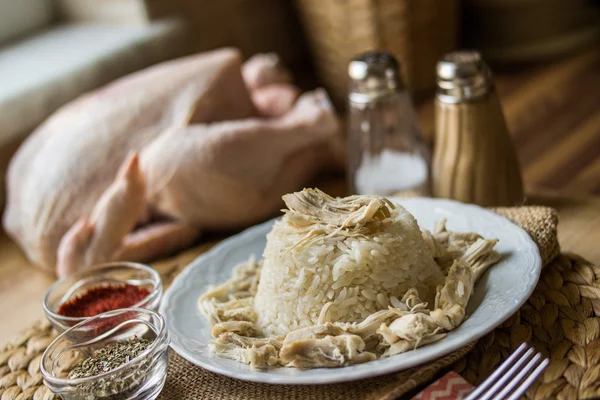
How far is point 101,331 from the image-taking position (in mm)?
973

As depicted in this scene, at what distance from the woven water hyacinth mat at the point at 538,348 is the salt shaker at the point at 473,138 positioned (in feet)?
0.73

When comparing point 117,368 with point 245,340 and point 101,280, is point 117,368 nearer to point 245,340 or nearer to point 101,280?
point 245,340

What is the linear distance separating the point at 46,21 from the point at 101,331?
5.13ft

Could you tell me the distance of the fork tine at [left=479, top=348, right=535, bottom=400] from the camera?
2.44 feet

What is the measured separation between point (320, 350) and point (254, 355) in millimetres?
77

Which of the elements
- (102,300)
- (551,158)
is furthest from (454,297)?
(551,158)

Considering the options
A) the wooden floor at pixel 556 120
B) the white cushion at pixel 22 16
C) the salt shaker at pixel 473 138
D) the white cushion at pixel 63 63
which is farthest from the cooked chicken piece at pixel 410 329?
the white cushion at pixel 22 16

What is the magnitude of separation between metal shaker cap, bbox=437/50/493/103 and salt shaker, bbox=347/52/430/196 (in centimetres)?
15

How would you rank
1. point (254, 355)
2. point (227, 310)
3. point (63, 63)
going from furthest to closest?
point (63, 63)
point (227, 310)
point (254, 355)

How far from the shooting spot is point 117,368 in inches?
32.5

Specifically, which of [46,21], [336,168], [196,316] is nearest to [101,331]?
[196,316]

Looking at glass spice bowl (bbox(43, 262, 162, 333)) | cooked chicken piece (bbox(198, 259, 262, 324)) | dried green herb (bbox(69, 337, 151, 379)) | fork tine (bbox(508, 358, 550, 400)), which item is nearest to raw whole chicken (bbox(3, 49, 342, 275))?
glass spice bowl (bbox(43, 262, 162, 333))

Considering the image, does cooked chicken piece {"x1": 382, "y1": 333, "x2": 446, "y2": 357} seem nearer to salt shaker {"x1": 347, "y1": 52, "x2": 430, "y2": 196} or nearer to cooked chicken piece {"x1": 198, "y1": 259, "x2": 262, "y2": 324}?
cooked chicken piece {"x1": 198, "y1": 259, "x2": 262, "y2": 324}

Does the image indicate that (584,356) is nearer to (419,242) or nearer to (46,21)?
(419,242)
